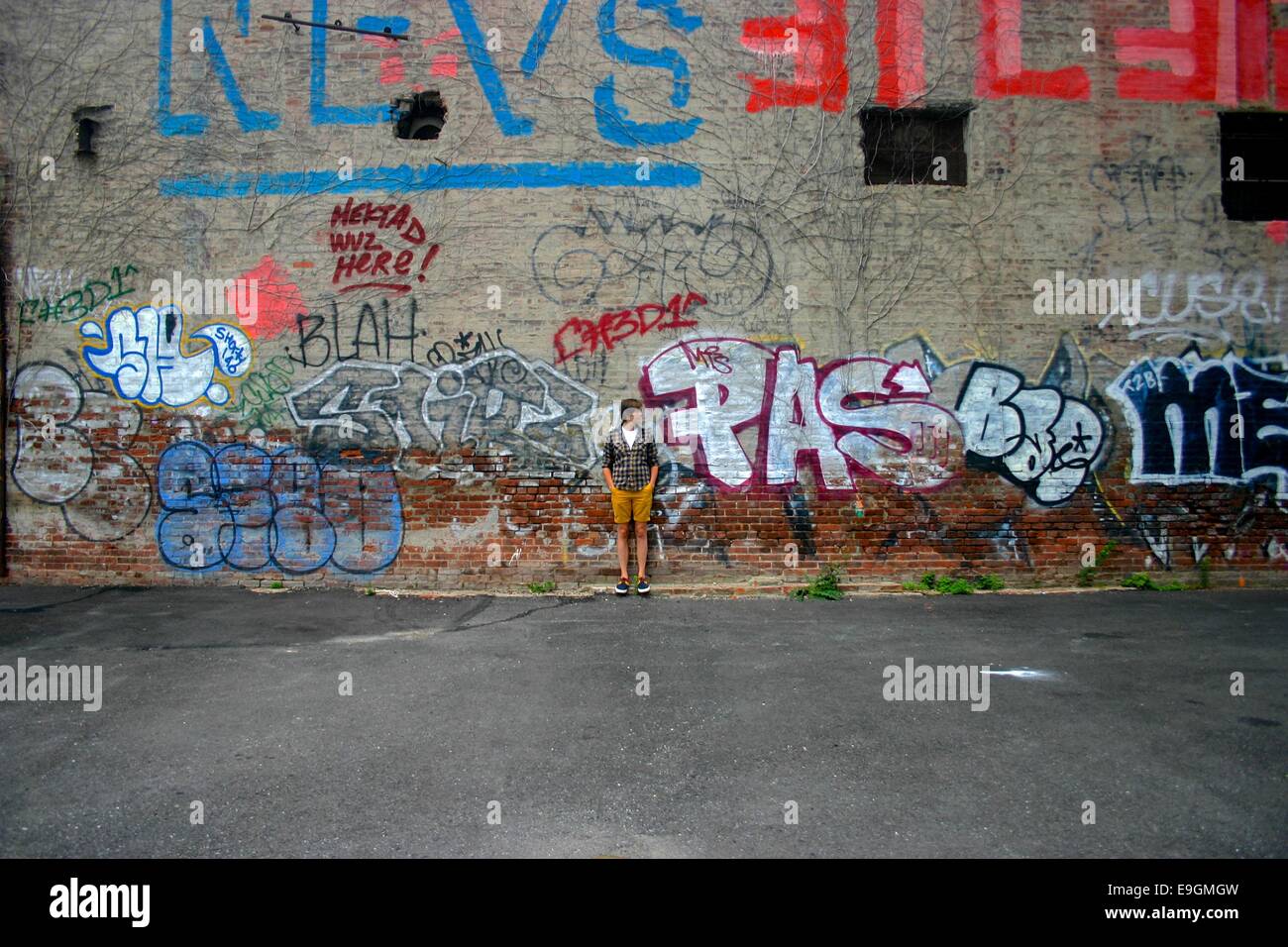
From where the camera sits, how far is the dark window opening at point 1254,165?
8039 millimetres

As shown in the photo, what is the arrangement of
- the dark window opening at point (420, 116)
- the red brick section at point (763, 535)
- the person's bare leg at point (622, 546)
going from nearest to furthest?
1. the person's bare leg at point (622, 546)
2. the red brick section at point (763, 535)
3. the dark window opening at point (420, 116)

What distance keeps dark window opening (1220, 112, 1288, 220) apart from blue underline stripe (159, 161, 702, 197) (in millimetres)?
5331

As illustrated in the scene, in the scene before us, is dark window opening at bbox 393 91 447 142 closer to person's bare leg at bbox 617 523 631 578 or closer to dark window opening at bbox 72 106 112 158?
dark window opening at bbox 72 106 112 158

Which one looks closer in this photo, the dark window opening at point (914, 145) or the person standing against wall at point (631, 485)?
the person standing against wall at point (631, 485)

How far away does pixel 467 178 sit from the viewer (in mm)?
7832

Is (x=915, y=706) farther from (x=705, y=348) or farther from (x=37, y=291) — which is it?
(x=37, y=291)

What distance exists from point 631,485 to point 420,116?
429 centimetres

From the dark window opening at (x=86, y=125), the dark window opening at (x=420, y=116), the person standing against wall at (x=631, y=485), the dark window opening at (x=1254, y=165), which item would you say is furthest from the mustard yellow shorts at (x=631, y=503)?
the dark window opening at (x=1254, y=165)

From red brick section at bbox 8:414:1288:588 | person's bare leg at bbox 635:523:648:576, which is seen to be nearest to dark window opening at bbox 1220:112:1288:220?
red brick section at bbox 8:414:1288:588

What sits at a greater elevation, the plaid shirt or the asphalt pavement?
the plaid shirt

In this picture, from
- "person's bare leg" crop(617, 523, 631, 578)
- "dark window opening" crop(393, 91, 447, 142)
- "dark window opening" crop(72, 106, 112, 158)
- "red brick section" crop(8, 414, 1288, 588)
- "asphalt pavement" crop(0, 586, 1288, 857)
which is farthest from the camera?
"dark window opening" crop(72, 106, 112, 158)

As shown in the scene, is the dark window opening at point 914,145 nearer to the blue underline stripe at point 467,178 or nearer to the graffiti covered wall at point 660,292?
the graffiti covered wall at point 660,292

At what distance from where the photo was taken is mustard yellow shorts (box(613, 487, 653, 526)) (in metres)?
7.56

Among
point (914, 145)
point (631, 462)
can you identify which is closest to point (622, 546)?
point (631, 462)
